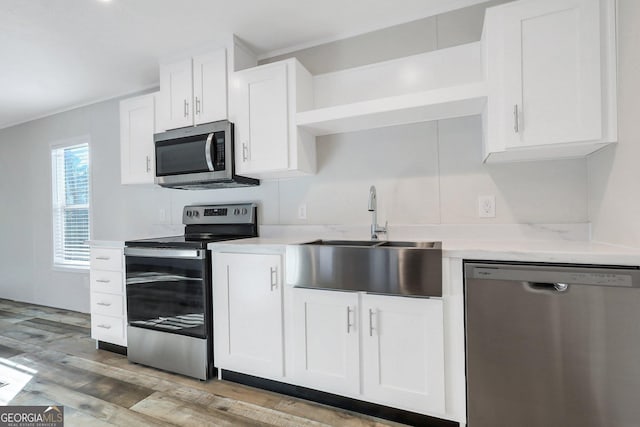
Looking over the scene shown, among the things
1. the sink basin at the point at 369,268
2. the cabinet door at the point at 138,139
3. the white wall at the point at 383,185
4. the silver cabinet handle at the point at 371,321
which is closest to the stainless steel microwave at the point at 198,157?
the cabinet door at the point at 138,139

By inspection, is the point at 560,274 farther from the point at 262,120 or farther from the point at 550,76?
the point at 262,120

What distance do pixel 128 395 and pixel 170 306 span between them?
0.56 meters

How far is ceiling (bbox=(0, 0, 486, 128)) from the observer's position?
199 cm

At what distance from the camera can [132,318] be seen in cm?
239

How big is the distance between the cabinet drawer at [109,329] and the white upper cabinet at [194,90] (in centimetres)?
163

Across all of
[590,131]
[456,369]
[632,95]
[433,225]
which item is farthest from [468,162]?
[456,369]

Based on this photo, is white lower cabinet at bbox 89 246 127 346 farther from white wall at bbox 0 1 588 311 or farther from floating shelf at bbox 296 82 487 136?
floating shelf at bbox 296 82 487 136

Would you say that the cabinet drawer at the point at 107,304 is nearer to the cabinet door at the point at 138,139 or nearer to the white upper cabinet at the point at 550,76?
the cabinet door at the point at 138,139

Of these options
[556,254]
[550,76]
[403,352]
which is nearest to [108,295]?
[403,352]

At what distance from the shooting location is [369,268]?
1616 millimetres

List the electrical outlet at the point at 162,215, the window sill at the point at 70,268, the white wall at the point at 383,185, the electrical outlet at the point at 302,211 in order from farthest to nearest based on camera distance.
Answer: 1. the window sill at the point at 70,268
2. the electrical outlet at the point at 162,215
3. the electrical outlet at the point at 302,211
4. the white wall at the point at 383,185

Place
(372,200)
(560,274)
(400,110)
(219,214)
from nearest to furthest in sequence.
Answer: (560,274) → (400,110) → (372,200) → (219,214)

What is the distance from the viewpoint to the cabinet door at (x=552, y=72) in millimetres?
1469

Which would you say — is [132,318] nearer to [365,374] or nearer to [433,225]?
[365,374]
